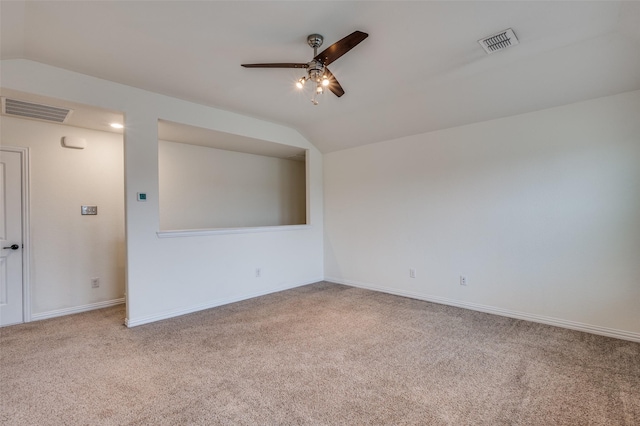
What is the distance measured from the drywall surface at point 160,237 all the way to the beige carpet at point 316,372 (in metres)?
0.37

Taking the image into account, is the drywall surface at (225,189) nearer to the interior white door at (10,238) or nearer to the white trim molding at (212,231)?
the white trim molding at (212,231)

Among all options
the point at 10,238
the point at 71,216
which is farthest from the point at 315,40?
the point at 10,238

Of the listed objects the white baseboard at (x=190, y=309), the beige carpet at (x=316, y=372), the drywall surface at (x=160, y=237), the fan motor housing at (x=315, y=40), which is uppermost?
the fan motor housing at (x=315, y=40)

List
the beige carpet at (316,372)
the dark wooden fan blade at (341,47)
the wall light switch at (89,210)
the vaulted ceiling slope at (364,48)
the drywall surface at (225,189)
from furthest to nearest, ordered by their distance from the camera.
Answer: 1. the drywall surface at (225,189)
2. the wall light switch at (89,210)
3. the vaulted ceiling slope at (364,48)
4. the dark wooden fan blade at (341,47)
5. the beige carpet at (316,372)

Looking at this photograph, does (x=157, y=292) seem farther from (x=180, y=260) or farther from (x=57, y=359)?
(x=57, y=359)

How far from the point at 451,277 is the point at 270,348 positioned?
2.55m

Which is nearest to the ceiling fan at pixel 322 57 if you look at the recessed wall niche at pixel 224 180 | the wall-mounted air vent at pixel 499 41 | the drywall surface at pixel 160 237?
the wall-mounted air vent at pixel 499 41

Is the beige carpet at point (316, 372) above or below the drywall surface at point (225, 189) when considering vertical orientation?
below

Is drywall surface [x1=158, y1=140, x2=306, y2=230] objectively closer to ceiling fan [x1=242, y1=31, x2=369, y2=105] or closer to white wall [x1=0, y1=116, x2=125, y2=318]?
white wall [x1=0, y1=116, x2=125, y2=318]

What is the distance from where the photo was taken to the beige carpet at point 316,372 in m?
1.84

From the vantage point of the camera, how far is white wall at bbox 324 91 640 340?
2.91m

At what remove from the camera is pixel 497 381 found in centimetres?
217

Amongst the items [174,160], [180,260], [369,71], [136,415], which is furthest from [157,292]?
[369,71]

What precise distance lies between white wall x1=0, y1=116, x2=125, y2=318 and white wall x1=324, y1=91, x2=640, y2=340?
3570 millimetres
